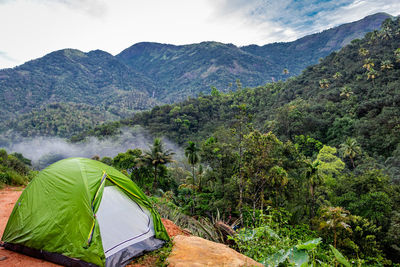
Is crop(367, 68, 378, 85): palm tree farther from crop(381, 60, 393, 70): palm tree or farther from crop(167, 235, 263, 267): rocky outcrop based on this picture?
crop(167, 235, 263, 267): rocky outcrop

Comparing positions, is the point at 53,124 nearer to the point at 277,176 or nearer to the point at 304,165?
the point at 304,165

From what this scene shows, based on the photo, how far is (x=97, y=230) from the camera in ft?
13.9

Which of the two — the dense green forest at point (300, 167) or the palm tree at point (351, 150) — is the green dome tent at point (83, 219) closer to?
the dense green forest at point (300, 167)

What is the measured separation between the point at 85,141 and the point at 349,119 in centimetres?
7366

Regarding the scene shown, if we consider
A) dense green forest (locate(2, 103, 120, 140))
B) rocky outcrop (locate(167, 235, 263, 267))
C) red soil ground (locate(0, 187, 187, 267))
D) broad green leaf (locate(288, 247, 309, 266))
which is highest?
dense green forest (locate(2, 103, 120, 140))

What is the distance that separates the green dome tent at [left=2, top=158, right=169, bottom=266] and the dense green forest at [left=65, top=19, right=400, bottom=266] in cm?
222

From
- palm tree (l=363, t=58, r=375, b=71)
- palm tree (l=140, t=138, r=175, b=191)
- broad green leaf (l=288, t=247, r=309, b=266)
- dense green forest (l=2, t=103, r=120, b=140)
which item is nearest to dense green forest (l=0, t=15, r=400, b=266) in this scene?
broad green leaf (l=288, t=247, r=309, b=266)

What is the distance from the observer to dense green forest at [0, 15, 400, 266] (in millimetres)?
7715

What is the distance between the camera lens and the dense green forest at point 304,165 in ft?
34.0

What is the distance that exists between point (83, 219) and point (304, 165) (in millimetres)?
20161

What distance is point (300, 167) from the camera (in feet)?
66.9

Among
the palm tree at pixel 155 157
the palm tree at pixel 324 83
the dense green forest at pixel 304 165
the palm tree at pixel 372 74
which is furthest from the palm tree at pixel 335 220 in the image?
the palm tree at pixel 324 83

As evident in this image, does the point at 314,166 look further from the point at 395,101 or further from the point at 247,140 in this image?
the point at 395,101

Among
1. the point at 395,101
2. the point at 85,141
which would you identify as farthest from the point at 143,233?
the point at 85,141
